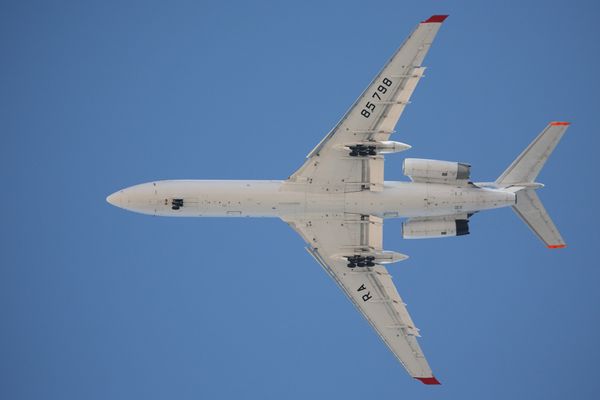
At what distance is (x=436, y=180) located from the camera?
178 feet

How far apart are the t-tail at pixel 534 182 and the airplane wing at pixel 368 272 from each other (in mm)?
8586

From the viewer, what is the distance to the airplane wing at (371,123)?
51.2m

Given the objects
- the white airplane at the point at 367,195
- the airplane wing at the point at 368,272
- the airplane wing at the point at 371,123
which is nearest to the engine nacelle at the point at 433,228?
the white airplane at the point at 367,195

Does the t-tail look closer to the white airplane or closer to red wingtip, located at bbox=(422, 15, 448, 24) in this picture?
the white airplane

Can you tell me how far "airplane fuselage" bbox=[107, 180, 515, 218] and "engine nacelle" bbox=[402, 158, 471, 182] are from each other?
57cm

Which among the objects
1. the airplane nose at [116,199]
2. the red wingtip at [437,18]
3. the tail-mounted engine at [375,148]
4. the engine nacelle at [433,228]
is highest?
the red wingtip at [437,18]

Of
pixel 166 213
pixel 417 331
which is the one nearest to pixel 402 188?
pixel 417 331

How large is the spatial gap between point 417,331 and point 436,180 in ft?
33.7

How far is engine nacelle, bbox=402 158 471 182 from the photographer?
54062 mm

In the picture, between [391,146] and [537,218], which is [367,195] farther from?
[537,218]

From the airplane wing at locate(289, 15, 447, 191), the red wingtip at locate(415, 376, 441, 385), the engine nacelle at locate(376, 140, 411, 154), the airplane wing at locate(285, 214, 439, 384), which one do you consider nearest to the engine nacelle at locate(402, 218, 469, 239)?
the airplane wing at locate(285, 214, 439, 384)

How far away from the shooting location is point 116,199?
53.6 metres

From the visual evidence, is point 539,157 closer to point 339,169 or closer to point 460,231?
point 460,231

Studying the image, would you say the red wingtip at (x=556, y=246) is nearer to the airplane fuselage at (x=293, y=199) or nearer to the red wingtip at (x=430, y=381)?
the airplane fuselage at (x=293, y=199)
